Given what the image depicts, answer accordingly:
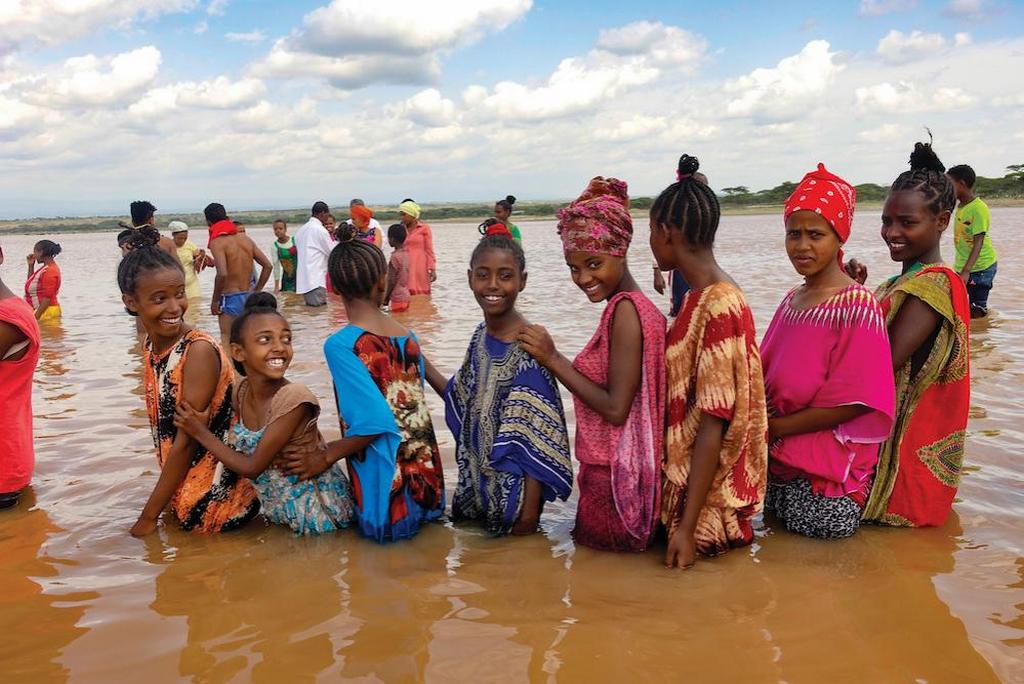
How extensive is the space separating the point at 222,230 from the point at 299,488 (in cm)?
697

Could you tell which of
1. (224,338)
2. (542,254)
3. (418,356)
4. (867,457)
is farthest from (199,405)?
(542,254)

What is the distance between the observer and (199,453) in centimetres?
364

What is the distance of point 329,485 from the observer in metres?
3.65

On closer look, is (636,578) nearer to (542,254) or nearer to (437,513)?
(437,513)

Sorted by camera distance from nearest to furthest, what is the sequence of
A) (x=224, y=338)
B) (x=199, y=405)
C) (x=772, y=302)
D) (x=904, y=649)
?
1. (x=904, y=649)
2. (x=199, y=405)
3. (x=224, y=338)
4. (x=772, y=302)

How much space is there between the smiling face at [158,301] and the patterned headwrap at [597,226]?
70.8 inches

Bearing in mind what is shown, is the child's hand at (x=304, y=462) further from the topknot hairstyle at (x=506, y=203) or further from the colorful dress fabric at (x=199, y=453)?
the topknot hairstyle at (x=506, y=203)

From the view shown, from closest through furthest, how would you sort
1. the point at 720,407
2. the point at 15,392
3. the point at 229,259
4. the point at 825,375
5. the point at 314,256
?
1. the point at 720,407
2. the point at 825,375
3. the point at 15,392
4. the point at 229,259
5. the point at 314,256

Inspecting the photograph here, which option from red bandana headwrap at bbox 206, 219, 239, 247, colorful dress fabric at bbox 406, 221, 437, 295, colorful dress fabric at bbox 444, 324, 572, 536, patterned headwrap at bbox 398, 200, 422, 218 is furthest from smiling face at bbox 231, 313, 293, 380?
patterned headwrap at bbox 398, 200, 422, 218

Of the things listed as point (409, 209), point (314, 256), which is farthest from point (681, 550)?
point (314, 256)

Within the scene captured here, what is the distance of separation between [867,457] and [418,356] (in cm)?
203

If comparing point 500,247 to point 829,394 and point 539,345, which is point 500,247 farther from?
point 829,394

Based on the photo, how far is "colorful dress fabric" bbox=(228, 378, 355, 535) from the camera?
11.2ft

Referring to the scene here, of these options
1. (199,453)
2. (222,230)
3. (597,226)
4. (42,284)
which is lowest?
(199,453)
